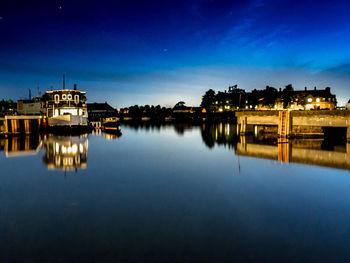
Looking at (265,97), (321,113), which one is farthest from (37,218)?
(265,97)

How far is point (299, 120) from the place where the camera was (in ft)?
128

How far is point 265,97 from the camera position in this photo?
89.6m

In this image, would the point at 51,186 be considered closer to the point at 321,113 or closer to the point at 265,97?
the point at 321,113

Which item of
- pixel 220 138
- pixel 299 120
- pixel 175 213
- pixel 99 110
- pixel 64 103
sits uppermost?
pixel 99 110

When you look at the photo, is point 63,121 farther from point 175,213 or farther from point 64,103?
point 175,213

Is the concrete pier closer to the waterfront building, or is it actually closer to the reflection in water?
the reflection in water

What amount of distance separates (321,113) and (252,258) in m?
34.6

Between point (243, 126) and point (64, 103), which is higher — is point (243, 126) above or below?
below

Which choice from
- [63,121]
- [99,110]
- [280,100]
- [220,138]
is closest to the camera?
[220,138]

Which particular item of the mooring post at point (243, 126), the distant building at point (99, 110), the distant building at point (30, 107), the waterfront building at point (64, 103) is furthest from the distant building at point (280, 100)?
the distant building at point (30, 107)

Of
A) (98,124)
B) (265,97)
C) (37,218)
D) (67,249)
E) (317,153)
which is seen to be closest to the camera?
(67,249)

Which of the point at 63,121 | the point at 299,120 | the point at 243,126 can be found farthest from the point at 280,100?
the point at 63,121

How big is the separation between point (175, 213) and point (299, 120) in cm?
3445

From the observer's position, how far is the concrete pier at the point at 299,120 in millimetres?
34500
